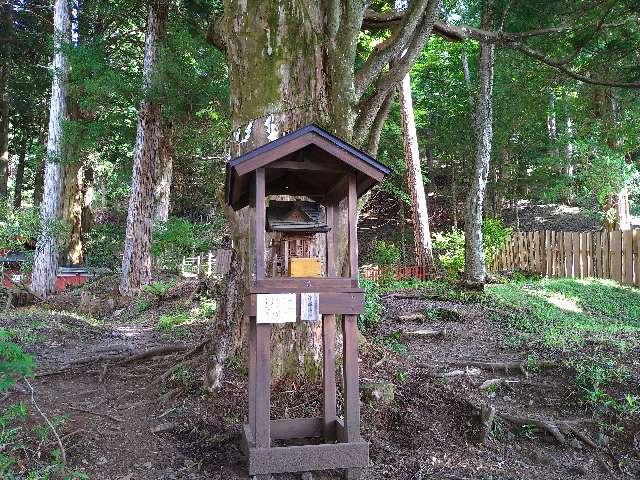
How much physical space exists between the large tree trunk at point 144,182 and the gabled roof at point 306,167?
9.88m

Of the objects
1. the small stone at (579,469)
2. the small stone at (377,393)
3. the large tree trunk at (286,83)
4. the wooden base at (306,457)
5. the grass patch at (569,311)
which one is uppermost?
the large tree trunk at (286,83)

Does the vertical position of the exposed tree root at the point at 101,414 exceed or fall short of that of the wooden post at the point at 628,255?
it falls short

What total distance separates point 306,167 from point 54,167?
1267 centimetres

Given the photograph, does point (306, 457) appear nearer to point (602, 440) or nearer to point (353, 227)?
point (353, 227)

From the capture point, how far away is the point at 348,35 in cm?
525

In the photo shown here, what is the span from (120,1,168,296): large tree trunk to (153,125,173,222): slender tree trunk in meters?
0.65

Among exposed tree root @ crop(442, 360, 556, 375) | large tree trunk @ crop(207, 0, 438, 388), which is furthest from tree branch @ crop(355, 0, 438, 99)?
exposed tree root @ crop(442, 360, 556, 375)

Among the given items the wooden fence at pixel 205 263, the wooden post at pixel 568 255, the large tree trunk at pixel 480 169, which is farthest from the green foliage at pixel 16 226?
the wooden post at pixel 568 255

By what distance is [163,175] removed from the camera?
15.0 m

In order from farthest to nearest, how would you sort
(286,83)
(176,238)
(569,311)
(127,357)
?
(176,238) < (569,311) < (127,357) < (286,83)

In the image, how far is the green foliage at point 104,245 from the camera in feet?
65.0

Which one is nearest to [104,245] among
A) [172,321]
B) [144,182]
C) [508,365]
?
[144,182]

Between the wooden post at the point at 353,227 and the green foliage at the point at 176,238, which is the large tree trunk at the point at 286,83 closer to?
the wooden post at the point at 353,227

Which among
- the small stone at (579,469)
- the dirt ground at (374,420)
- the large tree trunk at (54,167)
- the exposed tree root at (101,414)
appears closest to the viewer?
the dirt ground at (374,420)
